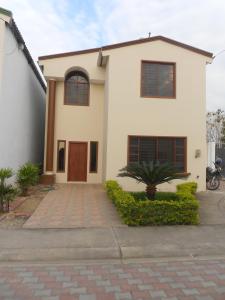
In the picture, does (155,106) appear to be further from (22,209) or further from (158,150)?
(22,209)

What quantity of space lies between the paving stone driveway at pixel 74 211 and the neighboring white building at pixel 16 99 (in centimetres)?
237

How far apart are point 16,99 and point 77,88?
13.8ft

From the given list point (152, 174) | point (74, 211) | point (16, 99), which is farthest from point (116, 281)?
point (16, 99)

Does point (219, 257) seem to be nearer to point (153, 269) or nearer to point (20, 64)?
point (153, 269)

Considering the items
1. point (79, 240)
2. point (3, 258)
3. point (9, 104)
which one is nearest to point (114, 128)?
point (9, 104)

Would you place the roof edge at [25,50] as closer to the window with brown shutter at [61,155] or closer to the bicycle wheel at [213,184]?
the window with brown shutter at [61,155]

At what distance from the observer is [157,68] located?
42.9 ft

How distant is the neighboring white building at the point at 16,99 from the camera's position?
33.2 feet

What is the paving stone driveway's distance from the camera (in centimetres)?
725

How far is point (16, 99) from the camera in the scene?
12.0 metres

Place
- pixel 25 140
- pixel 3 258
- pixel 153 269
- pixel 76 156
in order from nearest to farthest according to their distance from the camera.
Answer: pixel 153 269, pixel 3 258, pixel 25 140, pixel 76 156

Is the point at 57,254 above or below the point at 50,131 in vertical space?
below

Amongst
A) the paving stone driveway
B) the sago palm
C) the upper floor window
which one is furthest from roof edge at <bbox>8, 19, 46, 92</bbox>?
the sago palm

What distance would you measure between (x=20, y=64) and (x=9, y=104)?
8.05 feet
